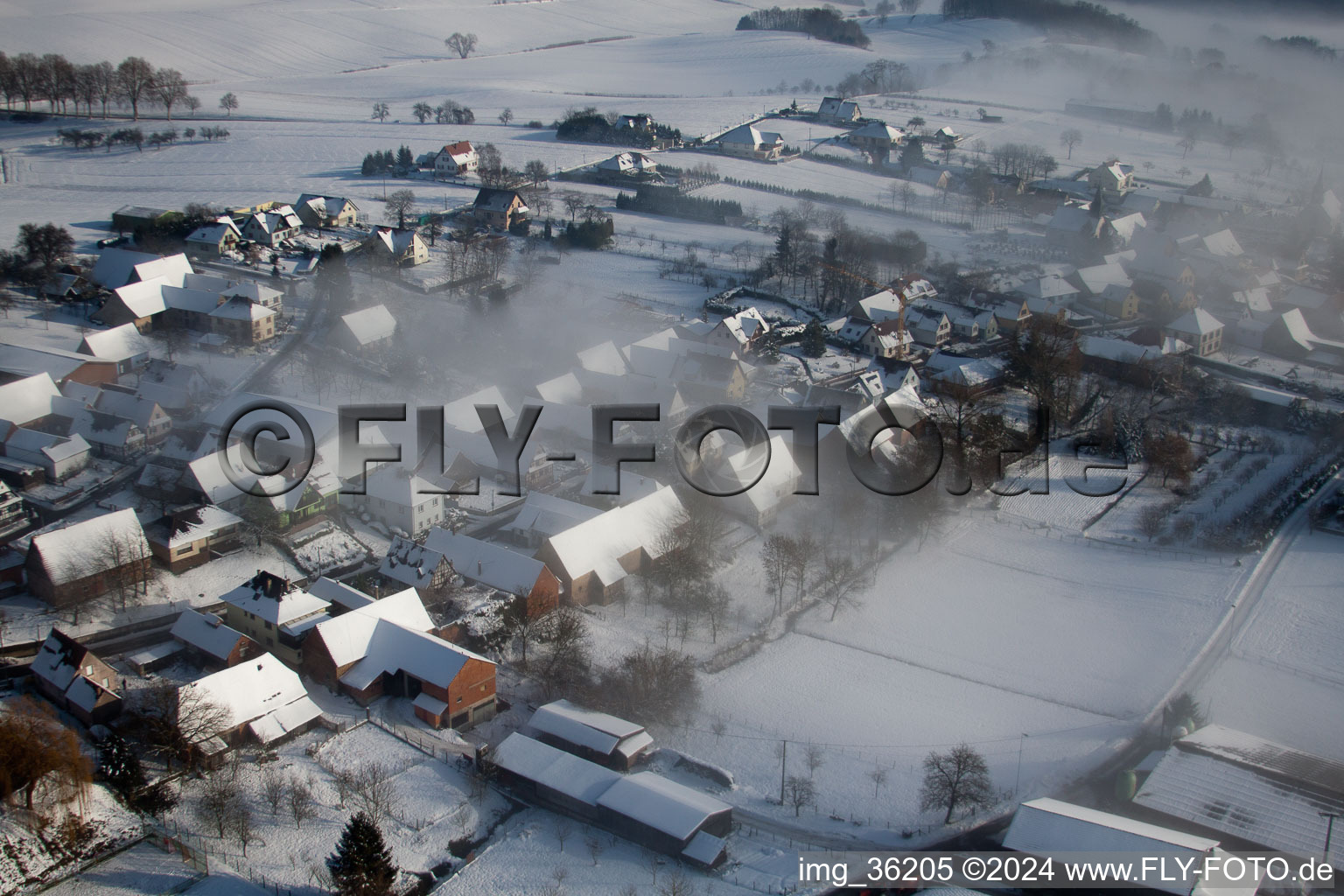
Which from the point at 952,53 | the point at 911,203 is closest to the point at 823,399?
the point at 911,203

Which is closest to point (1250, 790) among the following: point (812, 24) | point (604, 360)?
point (604, 360)

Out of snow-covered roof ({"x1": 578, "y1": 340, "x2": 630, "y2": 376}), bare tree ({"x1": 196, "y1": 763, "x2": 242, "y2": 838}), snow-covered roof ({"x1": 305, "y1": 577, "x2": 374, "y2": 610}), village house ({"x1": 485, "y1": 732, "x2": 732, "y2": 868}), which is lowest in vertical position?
village house ({"x1": 485, "y1": 732, "x2": 732, "y2": 868})

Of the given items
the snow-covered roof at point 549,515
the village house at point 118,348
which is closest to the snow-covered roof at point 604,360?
the snow-covered roof at point 549,515

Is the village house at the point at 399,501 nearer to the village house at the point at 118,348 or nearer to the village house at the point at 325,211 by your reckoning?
the village house at the point at 118,348

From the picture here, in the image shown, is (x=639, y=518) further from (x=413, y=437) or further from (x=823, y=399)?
(x=823, y=399)

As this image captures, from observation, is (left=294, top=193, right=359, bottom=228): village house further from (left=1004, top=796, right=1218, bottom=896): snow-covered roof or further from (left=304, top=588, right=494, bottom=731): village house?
(left=1004, top=796, right=1218, bottom=896): snow-covered roof

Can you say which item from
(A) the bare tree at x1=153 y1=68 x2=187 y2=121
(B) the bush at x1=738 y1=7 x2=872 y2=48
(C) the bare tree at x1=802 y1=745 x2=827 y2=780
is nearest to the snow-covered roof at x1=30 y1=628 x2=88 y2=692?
(C) the bare tree at x1=802 y1=745 x2=827 y2=780
